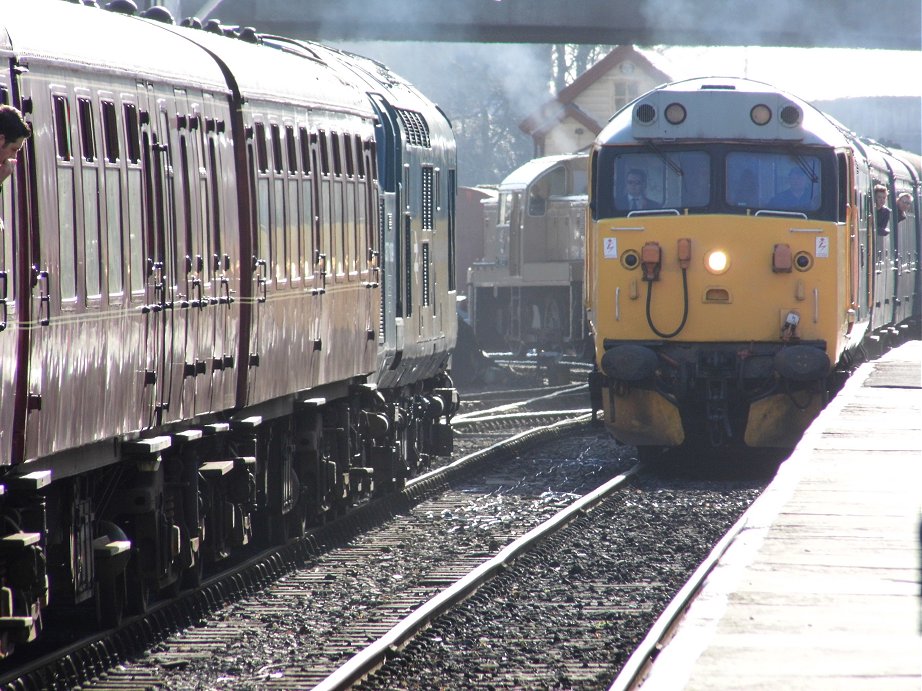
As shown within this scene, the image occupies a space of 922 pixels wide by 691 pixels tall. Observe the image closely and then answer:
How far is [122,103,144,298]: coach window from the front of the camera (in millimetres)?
8695

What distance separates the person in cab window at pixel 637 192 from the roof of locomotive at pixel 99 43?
6.72 metres

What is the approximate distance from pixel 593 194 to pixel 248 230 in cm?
659

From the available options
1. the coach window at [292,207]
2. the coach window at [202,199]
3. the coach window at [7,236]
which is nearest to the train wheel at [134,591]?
the coach window at [202,199]

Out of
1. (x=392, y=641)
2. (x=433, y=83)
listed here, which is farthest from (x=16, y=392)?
(x=433, y=83)

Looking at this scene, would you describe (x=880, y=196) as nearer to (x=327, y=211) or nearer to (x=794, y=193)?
(x=794, y=193)

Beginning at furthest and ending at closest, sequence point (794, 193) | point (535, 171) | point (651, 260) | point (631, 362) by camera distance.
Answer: point (535, 171), point (794, 193), point (651, 260), point (631, 362)

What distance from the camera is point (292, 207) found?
11.7m

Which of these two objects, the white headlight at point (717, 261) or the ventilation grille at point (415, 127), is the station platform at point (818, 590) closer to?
the white headlight at point (717, 261)

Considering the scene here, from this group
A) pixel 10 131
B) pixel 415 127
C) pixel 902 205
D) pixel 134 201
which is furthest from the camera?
pixel 902 205

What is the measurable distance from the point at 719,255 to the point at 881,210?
6112 millimetres

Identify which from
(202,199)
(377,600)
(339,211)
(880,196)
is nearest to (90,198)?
(202,199)

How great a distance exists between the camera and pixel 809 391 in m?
16.5

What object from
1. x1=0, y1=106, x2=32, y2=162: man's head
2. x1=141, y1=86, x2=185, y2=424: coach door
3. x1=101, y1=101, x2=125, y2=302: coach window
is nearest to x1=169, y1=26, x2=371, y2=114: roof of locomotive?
x1=141, y1=86, x2=185, y2=424: coach door

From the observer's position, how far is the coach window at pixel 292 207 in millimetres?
11648
